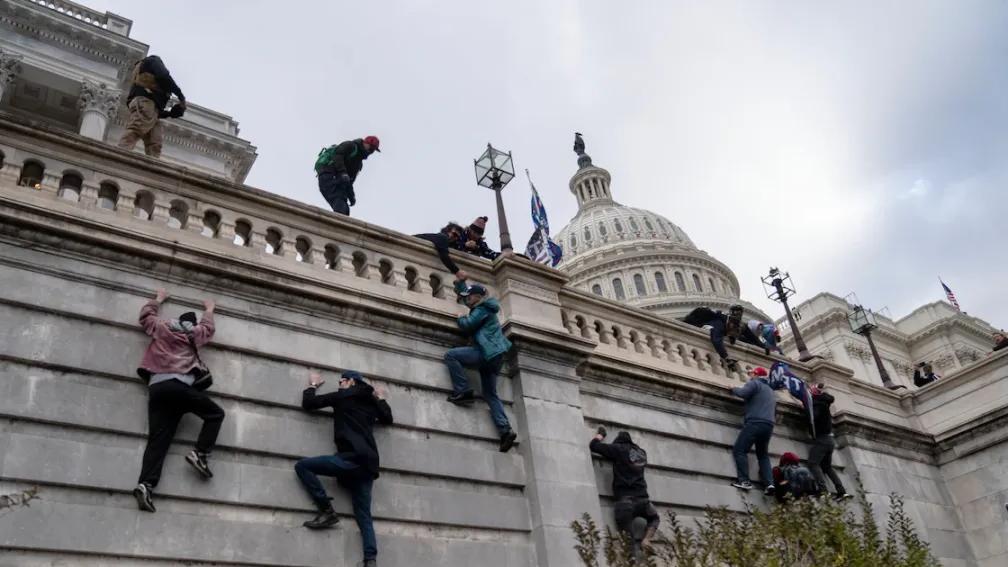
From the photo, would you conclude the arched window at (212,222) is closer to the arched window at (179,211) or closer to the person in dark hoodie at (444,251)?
the arched window at (179,211)

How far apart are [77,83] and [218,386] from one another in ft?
86.0

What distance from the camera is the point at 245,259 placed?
1153 centimetres

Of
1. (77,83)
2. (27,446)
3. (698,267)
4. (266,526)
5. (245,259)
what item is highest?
(698,267)

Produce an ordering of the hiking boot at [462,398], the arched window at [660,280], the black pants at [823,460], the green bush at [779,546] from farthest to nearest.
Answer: the arched window at [660,280] → the black pants at [823,460] → the hiking boot at [462,398] → the green bush at [779,546]

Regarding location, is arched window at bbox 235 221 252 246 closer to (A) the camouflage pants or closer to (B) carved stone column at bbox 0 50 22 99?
(A) the camouflage pants

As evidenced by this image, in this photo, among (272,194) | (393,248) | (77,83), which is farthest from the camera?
(77,83)

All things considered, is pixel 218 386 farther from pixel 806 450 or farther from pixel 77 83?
pixel 77 83

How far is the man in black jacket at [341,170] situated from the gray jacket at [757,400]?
743cm

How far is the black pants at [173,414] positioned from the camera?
9.35m

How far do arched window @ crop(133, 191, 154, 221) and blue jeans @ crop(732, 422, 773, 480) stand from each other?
9789 mm

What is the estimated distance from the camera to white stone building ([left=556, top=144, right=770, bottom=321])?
108 metres

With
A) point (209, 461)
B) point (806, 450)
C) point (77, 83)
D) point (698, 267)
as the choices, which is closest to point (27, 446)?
point (209, 461)

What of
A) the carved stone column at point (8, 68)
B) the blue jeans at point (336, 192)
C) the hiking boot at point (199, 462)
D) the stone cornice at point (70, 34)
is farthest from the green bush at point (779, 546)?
the stone cornice at point (70, 34)

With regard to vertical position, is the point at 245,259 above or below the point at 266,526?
above
